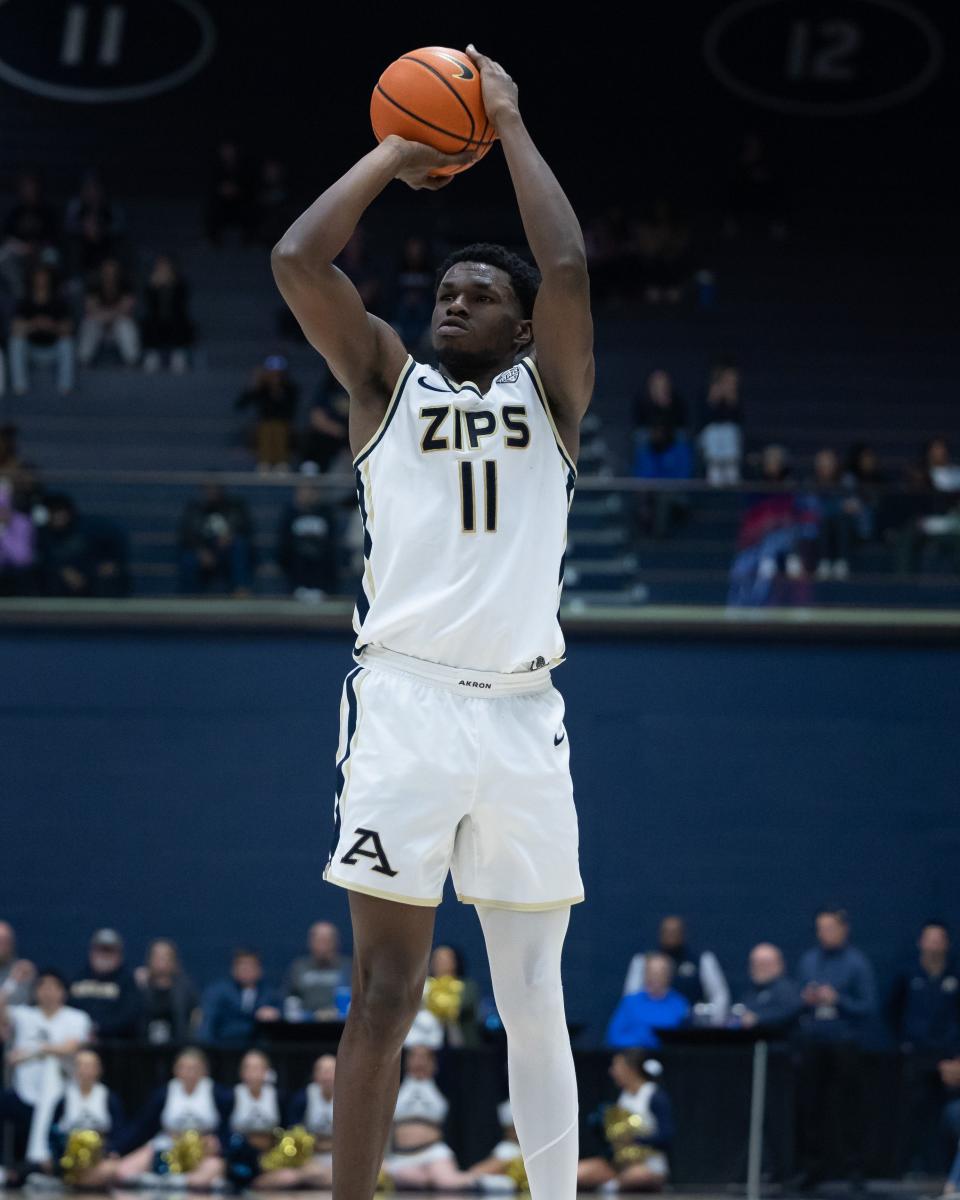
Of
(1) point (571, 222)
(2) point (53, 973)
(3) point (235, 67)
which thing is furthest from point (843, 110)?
(1) point (571, 222)

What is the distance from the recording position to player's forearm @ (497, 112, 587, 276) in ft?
15.4

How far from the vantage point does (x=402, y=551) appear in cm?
467

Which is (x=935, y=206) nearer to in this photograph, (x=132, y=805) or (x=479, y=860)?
(x=132, y=805)

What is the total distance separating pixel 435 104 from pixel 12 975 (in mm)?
10566

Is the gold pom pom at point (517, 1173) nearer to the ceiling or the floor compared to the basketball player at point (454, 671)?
nearer to the floor

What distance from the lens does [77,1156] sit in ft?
38.8

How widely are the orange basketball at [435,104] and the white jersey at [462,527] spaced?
0.61m

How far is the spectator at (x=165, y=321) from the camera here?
2027 cm

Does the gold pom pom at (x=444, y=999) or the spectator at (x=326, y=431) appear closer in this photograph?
the gold pom pom at (x=444, y=999)

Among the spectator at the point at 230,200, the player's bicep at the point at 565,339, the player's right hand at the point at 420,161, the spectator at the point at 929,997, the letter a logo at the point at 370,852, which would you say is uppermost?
the spectator at the point at 230,200

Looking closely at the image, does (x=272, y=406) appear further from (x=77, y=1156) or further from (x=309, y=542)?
(x=77, y=1156)

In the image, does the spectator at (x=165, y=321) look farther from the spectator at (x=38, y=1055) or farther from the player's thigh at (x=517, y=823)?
the player's thigh at (x=517, y=823)

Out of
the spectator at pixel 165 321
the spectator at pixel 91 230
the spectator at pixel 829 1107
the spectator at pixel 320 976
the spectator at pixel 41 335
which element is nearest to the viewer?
the spectator at pixel 829 1107

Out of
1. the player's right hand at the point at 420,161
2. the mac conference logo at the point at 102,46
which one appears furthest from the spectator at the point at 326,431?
the player's right hand at the point at 420,161
